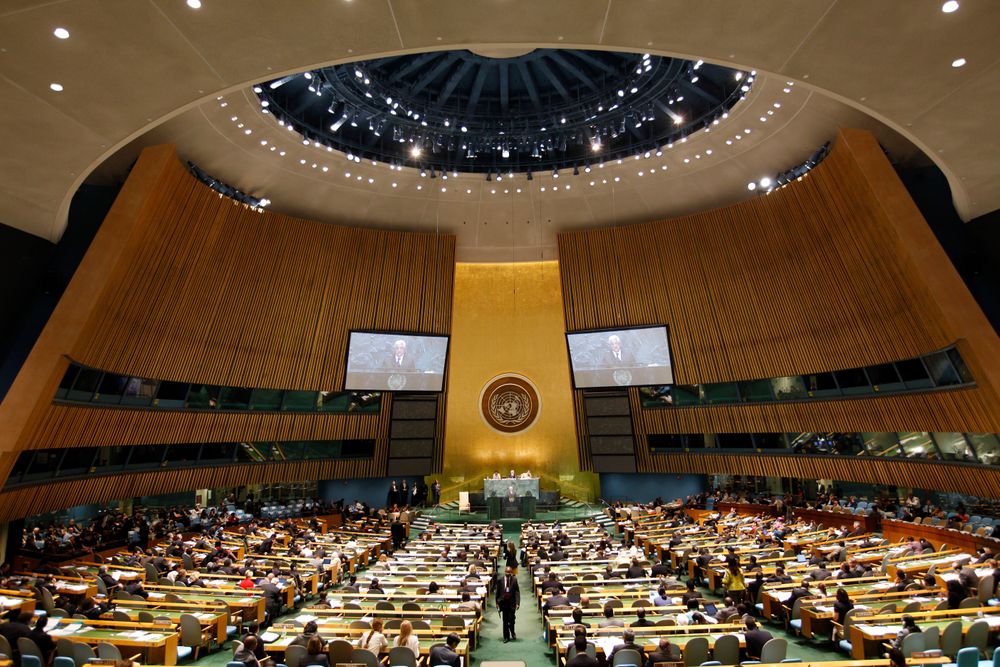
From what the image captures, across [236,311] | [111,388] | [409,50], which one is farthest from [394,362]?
[409,50]

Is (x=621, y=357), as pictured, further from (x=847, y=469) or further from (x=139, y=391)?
(x=139, y=391)

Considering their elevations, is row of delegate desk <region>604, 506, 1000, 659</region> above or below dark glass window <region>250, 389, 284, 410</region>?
below

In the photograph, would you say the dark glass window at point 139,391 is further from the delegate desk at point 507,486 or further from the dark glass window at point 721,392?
the dark glass window at point 721,392

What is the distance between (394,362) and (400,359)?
236 mm

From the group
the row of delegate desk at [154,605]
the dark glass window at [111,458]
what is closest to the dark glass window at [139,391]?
the dark glass window at [111,458]

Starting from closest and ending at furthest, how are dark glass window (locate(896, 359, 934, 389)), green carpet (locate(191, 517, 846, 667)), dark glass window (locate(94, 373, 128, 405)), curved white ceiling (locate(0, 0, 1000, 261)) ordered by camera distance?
curved white ceiling (locate(0, 0, 1000, 261)), green carpet (locate(191, 517, 846, 667)), dark glass window (locate(896, 359, 934, 389)), dark glass window (locate(94, 373, 128, 405))

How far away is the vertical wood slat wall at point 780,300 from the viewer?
13305 millimetres

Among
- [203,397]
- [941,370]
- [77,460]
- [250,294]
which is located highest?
[250,294]

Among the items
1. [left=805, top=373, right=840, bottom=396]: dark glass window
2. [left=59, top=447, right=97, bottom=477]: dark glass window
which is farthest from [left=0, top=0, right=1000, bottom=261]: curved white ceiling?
[left=805, top=373, right=840, bottom=396]: dark glass window

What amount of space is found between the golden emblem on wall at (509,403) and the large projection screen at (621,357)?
5.15m

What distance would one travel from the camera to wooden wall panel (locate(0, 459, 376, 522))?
11852 millimetres

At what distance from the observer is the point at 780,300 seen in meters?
17.4

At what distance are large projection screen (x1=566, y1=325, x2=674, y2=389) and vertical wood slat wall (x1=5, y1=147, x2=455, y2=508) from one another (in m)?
5.32

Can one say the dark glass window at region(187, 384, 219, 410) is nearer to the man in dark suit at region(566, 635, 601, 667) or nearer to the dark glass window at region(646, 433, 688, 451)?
the man in dark suit at region(566, 635, 601, 667)
